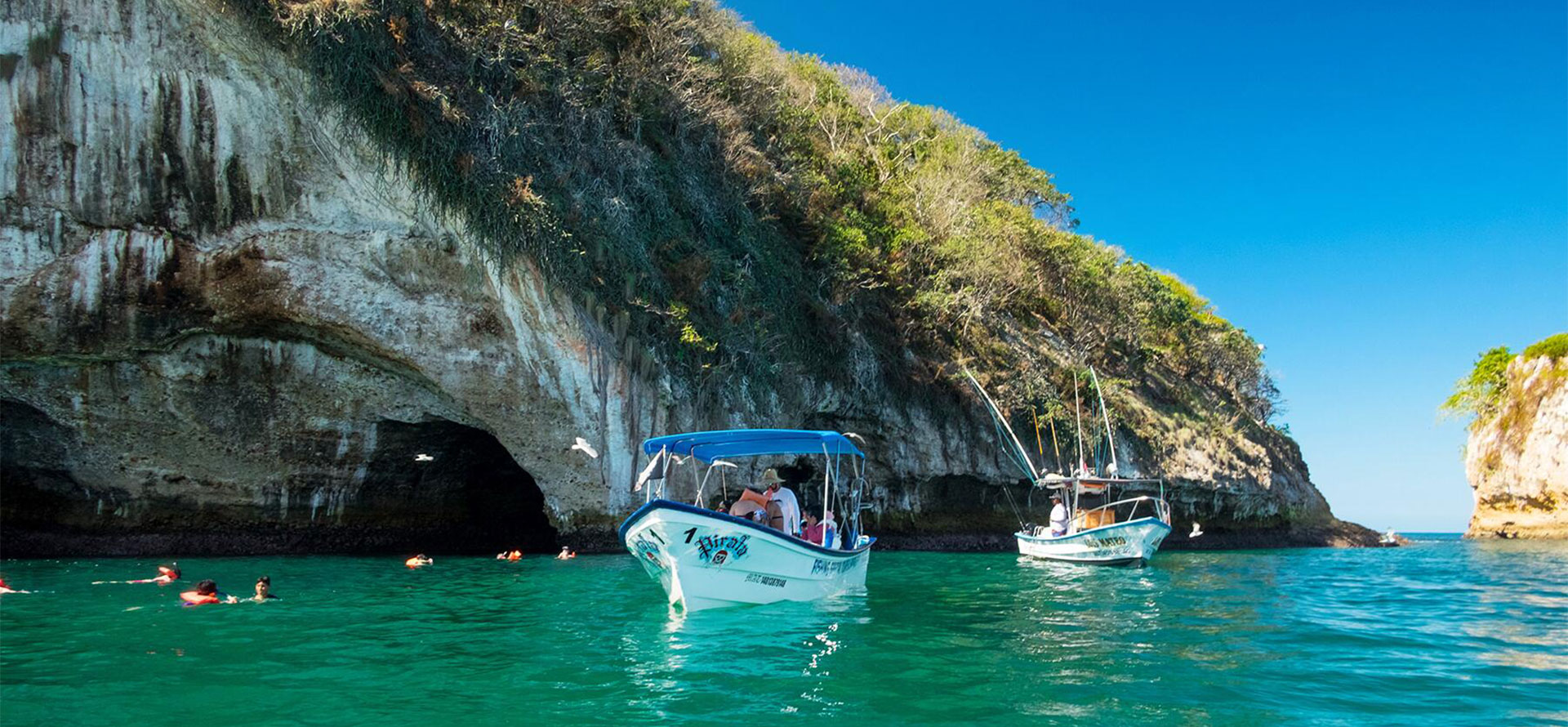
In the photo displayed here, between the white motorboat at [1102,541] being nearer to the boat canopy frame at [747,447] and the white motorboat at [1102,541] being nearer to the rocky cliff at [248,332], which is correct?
the rocky cliff at [248,332]

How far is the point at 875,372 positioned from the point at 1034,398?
6.81 metres

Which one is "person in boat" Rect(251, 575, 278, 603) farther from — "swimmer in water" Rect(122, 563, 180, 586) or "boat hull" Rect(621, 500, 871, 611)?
"boat hull" Rect(621, 500, 871, 611)

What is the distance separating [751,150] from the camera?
92.1 feet

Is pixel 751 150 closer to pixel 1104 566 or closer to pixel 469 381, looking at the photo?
pixel 469 381

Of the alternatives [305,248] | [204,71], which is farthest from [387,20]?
[305,248]

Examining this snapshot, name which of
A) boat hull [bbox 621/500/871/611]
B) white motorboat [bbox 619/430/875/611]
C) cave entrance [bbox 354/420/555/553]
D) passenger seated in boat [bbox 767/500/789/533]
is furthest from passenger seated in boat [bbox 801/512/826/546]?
cave entrance [bbox 354/420/555/553]

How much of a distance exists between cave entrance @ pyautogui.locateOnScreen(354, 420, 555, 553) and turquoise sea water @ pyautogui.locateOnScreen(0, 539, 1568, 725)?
632cm

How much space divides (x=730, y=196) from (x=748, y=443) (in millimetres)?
12608

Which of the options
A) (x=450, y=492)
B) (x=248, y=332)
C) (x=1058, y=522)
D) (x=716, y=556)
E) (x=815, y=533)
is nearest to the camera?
(x=716, y=556)

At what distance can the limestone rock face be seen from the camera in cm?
4303

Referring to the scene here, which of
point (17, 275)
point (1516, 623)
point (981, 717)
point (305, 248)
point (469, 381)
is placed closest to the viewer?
point (981, 717)

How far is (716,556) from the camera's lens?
1229 centimetres

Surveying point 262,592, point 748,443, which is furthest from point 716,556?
point 262,592

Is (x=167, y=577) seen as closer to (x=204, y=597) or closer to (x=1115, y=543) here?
(x=204, y=597)
